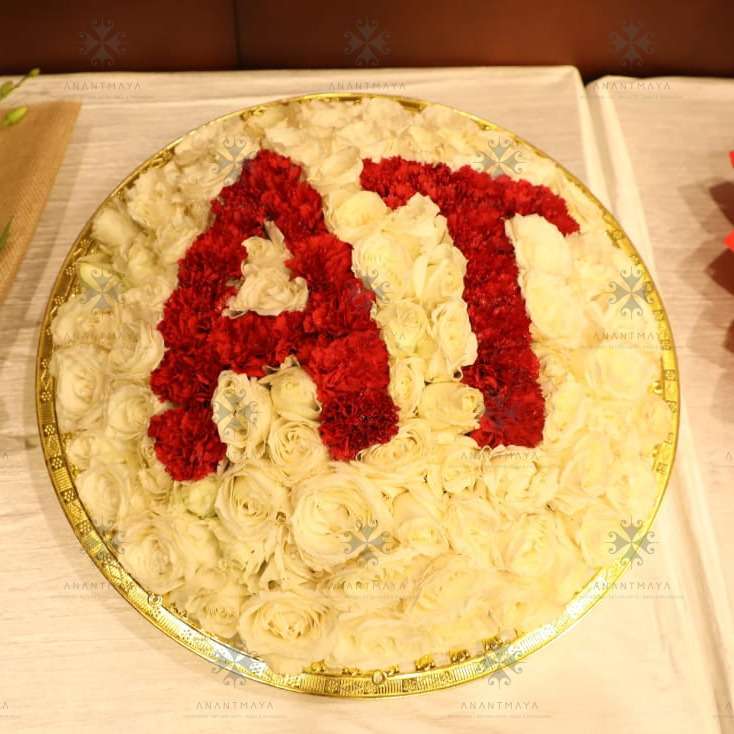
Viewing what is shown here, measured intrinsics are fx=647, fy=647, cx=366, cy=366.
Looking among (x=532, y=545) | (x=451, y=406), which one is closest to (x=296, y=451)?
(x=451, y=406)

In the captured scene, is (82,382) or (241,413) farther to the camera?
(82,382)

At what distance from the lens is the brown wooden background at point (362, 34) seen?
1.16m

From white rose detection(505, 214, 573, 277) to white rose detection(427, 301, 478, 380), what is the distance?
11cm

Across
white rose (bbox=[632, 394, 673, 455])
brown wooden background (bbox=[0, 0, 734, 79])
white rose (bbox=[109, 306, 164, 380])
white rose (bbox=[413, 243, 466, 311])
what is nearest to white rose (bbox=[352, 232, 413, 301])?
white rose (bbox=[413, 243, 466, 311])

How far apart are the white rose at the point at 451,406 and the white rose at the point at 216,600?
0.85 feet

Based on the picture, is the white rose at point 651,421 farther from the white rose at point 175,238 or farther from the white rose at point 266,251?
the white rose at point 175,238

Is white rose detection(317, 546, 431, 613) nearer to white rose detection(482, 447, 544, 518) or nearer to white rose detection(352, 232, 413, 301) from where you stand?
white rose detection(482, 447, 544, 518)

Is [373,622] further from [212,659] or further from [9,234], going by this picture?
[9,234]

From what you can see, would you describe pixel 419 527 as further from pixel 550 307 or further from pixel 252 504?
pixel 550 307

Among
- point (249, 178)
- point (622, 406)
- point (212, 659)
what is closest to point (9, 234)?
point (249, 178)

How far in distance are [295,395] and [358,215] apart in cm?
21

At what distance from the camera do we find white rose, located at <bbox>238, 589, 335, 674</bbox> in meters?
0.62

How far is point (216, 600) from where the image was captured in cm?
67

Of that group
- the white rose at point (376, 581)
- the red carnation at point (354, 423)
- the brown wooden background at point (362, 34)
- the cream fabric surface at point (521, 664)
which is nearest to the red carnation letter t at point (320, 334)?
the red carnation at point (354, 423)
